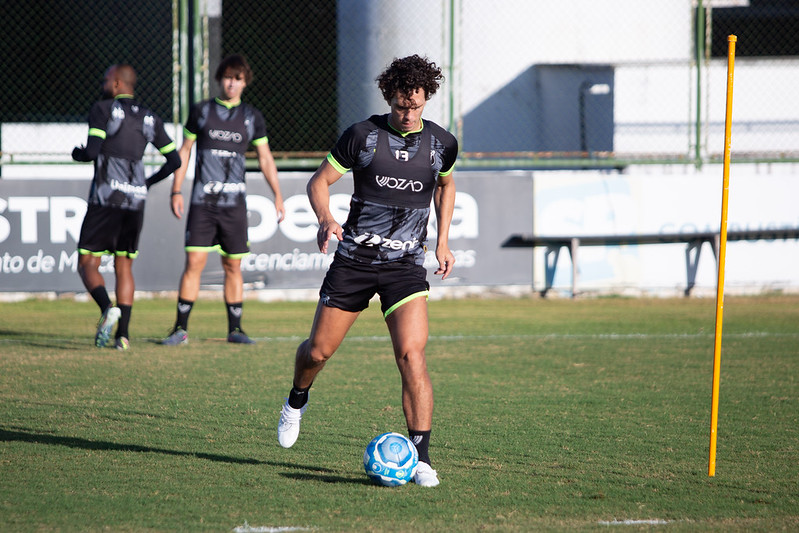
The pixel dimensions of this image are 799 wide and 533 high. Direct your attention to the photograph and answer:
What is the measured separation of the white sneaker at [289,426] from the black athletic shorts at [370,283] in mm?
662

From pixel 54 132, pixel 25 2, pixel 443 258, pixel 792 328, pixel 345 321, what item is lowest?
pixel 792 328

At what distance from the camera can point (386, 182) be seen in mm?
4570

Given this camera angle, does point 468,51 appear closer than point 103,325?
No

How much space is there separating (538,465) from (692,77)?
11.1 m

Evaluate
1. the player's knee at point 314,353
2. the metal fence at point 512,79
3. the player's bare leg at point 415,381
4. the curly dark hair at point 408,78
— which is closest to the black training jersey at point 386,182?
the curly dark hair at point 408,78

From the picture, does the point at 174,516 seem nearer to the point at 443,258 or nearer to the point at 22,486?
the point at 22,486

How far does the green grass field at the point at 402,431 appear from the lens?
387cm

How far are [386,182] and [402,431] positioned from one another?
5.16ft

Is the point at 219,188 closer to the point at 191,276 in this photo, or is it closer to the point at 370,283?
the point at 191,276

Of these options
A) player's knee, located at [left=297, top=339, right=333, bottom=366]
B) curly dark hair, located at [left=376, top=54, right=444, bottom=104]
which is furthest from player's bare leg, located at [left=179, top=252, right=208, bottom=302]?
curly dark hair, located at [left=376, top=54, right=444, bottom=104]

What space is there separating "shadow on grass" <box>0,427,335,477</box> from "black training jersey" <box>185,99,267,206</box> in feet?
12.4

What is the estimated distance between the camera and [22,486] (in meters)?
Result: 4.18

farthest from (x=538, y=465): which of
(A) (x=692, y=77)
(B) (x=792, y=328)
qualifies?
(A) (x=692, y=77)

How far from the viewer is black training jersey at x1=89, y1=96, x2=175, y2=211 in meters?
8.22
